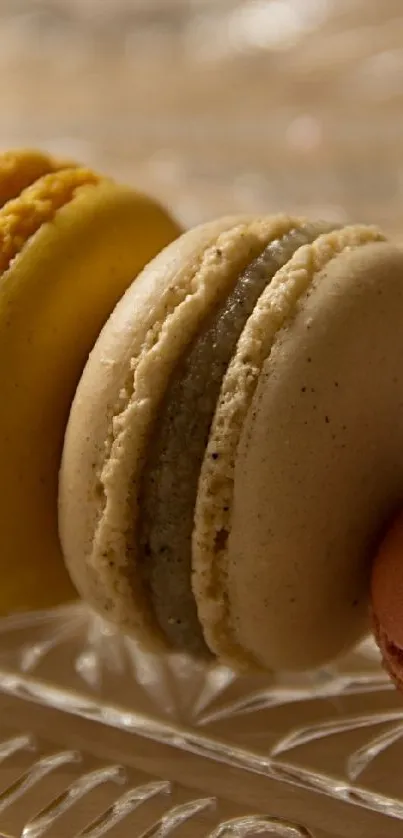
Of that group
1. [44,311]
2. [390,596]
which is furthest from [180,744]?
[44,311]

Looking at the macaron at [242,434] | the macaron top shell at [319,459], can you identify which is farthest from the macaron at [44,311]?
the macaron top shell at [319,459]

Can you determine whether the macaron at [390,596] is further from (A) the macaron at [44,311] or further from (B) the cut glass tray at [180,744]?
(A) the macaron at [44,311]

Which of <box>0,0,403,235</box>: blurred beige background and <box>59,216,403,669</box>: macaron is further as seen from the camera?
<box>0,0,403,235</box>: blurred beige background

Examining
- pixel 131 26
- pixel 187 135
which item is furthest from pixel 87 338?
pixel 131 26

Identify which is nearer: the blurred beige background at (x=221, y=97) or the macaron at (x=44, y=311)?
the macaron at (x=44, y=311)

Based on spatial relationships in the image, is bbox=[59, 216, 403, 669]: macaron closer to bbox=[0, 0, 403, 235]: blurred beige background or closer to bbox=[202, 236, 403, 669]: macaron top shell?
bbox=[202, 236, 403, 669]: macaron top shell

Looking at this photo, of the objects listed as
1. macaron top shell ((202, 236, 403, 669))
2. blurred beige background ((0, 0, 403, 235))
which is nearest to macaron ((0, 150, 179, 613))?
macaron top shell ((202, 236, 403, 669))

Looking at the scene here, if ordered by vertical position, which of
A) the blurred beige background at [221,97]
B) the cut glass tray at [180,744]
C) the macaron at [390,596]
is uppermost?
the blurred beige background at [221,97]

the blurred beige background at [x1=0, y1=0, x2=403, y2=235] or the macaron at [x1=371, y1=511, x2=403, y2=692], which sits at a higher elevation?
the blurred beige background at [x1=0, y1=0, x2=403, y2=235]
